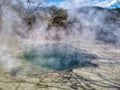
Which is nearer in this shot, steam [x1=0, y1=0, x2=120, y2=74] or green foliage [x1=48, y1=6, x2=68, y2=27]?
steam [x1=0, y1=0, x2=120, y2=74]

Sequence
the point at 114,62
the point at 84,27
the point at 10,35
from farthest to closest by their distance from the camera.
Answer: the point at 84,27 → the point at 10,35 → the point at 114,62

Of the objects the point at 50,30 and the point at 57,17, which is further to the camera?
the point at 57,17

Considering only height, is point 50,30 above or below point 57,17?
below

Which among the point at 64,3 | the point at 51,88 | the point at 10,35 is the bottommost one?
the point at 51,88

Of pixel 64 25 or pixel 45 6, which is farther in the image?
pixel 45 6

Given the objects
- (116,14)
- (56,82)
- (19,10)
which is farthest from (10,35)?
(116,14)

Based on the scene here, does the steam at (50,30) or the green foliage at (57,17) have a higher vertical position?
the green foliage at (57,17)

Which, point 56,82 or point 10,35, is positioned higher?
point 10,35

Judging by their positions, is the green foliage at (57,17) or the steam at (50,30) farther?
the green foliage at (57,17)

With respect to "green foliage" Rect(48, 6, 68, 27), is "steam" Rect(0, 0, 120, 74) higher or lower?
lower

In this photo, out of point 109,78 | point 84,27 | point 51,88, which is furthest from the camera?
point 84,27

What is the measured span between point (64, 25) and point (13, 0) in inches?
171

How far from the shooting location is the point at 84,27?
15102 mm

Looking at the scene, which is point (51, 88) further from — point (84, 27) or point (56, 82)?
point (84, 27)
